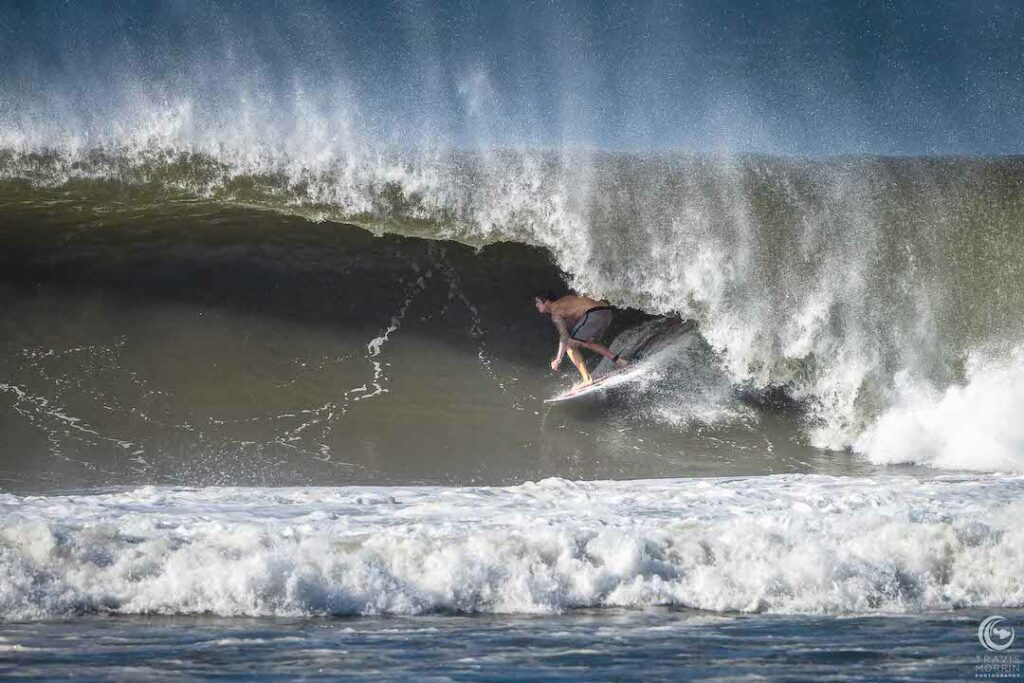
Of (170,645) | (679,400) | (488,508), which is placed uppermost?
(679,400)

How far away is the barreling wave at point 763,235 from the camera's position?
8781 millimetres

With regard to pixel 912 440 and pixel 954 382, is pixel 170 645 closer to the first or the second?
pixel 912 440

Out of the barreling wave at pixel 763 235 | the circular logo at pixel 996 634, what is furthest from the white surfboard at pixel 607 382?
the circular logo at pixel 996 634

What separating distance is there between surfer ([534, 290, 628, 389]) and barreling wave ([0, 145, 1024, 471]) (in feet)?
0.62

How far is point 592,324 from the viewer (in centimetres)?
902

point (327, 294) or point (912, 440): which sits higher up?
point (327, 294)

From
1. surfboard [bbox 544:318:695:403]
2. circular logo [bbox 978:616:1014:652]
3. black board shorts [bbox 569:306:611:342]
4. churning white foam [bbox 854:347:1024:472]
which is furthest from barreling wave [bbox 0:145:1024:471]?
circular logo [bbox 978:616:1014:652]

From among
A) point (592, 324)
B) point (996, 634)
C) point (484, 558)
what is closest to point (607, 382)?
point (592, 324)

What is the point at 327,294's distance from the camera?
30.6ft

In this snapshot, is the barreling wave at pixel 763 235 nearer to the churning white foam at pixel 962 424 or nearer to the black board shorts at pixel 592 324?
the churning white foam at pixel 962 424

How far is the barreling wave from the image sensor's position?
878cm

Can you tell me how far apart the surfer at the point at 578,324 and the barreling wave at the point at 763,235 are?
0.62 feet

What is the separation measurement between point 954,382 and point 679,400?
7.03 ft

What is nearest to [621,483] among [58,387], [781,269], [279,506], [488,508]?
[488,508]
